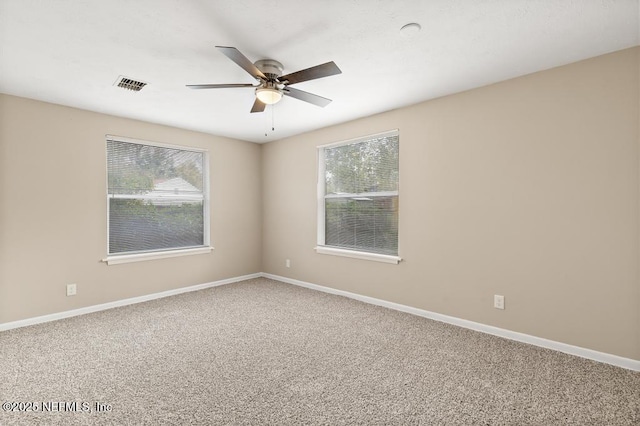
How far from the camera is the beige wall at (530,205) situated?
2324mm

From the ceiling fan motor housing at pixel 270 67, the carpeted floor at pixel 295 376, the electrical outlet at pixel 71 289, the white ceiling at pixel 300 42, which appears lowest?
the carpeted floor at pixel 295 376

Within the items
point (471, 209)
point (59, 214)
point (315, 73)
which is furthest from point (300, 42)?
point (59, 214)

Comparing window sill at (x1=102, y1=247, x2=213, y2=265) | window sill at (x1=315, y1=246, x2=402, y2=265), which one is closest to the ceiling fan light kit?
window sill at (x1=315, y1=246, x2=402, y2=265)

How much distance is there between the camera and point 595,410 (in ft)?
6.06

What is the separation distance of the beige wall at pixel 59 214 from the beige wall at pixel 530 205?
3013 millimetres

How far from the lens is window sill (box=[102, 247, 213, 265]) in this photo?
3816mm

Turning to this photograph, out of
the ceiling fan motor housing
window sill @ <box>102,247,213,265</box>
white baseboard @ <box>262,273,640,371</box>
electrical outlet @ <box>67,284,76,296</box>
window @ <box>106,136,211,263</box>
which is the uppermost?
the ceiling fan motor housing

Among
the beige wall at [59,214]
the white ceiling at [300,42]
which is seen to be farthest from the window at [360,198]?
the beige wall at [59,214]

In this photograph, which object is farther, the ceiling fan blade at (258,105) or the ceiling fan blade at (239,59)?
the ceiling fan blade at (258,105)

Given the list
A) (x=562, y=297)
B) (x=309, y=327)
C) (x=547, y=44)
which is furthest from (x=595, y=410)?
(x=547, y=44)

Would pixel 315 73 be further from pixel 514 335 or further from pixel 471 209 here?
pixel 514 335

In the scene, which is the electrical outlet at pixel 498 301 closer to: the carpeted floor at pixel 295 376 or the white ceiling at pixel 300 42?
the carpeted floor at pixel 295 376

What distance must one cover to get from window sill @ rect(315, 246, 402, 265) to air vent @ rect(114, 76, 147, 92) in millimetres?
2915

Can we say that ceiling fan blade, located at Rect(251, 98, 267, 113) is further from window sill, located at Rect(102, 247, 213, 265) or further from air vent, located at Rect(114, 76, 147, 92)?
window sill, located at Rect(102, 247, 213, 265)
